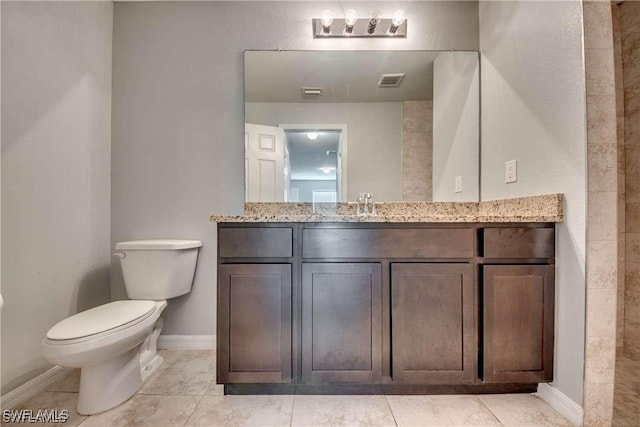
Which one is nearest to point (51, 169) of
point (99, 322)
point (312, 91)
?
point (99, 322)

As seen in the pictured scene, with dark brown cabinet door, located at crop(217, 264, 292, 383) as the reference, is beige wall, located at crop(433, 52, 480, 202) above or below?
above

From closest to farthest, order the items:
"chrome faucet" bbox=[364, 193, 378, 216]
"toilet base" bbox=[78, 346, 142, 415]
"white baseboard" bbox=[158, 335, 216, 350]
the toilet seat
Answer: the toilet seat < "toilet base" bbox=[78, 346, 142, 415] < "chrome faucet" bbox=[364, 193, 378, 216] < "white baseboard" bbox=[158, 335, 216, 350]

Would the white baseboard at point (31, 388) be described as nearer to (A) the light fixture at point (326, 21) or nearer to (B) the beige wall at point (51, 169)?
(B) the beige wall at point (51, 169)

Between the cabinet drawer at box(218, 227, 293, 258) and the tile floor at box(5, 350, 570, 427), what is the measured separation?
27.6 inches

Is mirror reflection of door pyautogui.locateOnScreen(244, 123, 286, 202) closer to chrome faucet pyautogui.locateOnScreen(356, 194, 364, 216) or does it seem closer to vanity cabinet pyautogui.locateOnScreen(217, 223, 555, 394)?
chrome faucet pyautogui.locateOnScreen(356, 194, 364, 216)

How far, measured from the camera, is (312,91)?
2041 millimetres

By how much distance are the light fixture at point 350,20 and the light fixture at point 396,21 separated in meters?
0.24

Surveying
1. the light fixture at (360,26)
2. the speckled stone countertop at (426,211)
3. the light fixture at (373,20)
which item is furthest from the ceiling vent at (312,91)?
the speckled stone countertop at (426,211)

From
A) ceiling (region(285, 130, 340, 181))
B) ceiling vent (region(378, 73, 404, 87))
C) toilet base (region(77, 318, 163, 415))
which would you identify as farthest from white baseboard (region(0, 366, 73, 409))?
ceiling vent (region(378, 73, 404, 87))

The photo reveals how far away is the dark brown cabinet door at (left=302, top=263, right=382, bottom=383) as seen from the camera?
4.64 ft

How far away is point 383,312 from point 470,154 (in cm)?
125

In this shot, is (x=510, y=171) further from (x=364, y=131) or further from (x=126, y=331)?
(x=126, y=331)

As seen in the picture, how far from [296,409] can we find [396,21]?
230 centimetres

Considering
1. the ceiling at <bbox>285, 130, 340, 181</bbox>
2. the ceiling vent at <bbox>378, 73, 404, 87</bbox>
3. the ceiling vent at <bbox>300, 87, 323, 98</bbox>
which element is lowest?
the ceiling at <bbox>285, 130, 340, 181</bbox>
